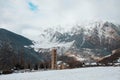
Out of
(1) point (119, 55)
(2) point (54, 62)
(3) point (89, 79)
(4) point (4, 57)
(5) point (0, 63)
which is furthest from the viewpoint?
(2) point (54, 62)

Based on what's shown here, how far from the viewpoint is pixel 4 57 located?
10881 cm

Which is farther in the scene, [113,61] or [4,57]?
[4,57]

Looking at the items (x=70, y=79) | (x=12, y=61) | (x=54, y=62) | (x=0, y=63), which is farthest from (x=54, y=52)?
(x=70, y=79)

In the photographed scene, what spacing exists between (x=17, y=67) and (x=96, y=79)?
78.7m

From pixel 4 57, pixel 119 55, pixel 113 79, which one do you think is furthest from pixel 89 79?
pixel 4 57

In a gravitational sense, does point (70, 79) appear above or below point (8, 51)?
below

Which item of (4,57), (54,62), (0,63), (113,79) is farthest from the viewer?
(54,62)

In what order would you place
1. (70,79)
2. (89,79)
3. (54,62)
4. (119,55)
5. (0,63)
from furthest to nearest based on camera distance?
(54,62) < (0,63) < (119,55) < (70,79) < (89,79)

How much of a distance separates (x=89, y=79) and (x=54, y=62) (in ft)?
300

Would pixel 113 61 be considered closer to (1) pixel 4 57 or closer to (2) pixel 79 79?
(1) pixel 4 57

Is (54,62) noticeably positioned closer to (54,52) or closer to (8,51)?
(54,52)

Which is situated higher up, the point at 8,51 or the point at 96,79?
the point at 8,51

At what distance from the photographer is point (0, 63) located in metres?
101

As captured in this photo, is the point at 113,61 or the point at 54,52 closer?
the point at 113,61
